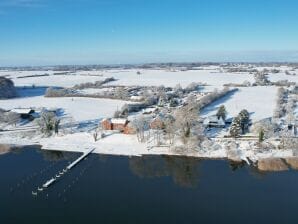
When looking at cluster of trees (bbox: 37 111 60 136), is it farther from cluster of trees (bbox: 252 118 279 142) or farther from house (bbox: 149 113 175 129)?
cluster of trees (bbox: 252 118 279 142)

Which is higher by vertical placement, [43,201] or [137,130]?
[137,130]

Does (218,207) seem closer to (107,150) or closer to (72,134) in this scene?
(107,150)

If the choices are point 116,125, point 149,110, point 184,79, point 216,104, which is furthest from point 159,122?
point 184,79

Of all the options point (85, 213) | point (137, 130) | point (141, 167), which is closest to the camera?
point (85, 213)

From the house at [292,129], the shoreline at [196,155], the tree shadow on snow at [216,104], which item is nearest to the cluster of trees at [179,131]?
the shoreline at [196,155]

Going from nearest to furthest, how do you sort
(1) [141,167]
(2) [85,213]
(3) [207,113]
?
(2) [85,213] → (1) [141,167] → (3) [207,113]

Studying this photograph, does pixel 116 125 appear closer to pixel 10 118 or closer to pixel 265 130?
pixel 10 118

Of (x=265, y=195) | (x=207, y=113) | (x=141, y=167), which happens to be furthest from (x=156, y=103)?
(x=265, y=195)

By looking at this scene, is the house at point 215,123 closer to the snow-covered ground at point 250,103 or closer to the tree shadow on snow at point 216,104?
the snow-covered ground at point 250,103
